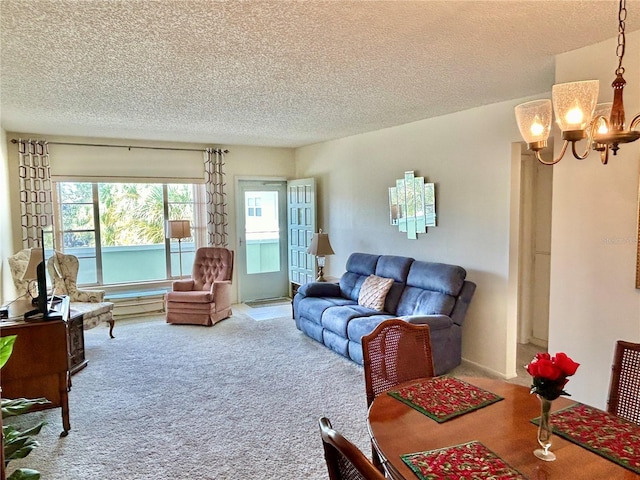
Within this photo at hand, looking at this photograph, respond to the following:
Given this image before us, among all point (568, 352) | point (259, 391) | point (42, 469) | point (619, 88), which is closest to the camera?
point (619, 88)

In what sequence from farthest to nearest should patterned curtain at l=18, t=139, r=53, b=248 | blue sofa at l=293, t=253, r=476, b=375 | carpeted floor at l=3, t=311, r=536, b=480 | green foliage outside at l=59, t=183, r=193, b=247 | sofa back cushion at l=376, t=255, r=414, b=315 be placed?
green foliage outside at l=59, t=183, r=193, b=247 < patterned curtain at l=18, t=139, r=53, b=248 < sofa back cushion at l=376, t=255, r=414, b=315 < blue sofa at l=293, t=253, r=476, b=375 < carpeted floor at l=3, t=311, r=536, b=480

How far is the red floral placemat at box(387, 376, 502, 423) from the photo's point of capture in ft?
5.65

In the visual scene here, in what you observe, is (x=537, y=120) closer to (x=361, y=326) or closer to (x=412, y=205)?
(x=361, y=326)

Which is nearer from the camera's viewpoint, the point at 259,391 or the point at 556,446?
the point at 556,446

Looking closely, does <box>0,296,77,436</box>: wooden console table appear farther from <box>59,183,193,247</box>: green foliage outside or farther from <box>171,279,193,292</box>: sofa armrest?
<box>59,183,193,247</box>: green foliage outside

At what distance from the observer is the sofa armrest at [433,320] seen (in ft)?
12.2

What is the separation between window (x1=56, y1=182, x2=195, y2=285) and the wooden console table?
3.22 metres

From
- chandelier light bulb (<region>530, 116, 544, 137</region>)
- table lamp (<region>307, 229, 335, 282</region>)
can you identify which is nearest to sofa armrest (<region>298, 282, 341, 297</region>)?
table lamp (<region>307, 229, 335, 282</region>)

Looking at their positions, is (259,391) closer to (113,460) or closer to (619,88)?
(113,460)

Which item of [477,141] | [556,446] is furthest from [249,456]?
[477,141]

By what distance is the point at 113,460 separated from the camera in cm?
265

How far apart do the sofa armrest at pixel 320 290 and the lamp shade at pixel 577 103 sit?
3.92 meters

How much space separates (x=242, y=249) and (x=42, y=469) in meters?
4.67

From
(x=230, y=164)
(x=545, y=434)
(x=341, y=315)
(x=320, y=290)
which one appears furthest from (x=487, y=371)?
(x=230, y=164)
